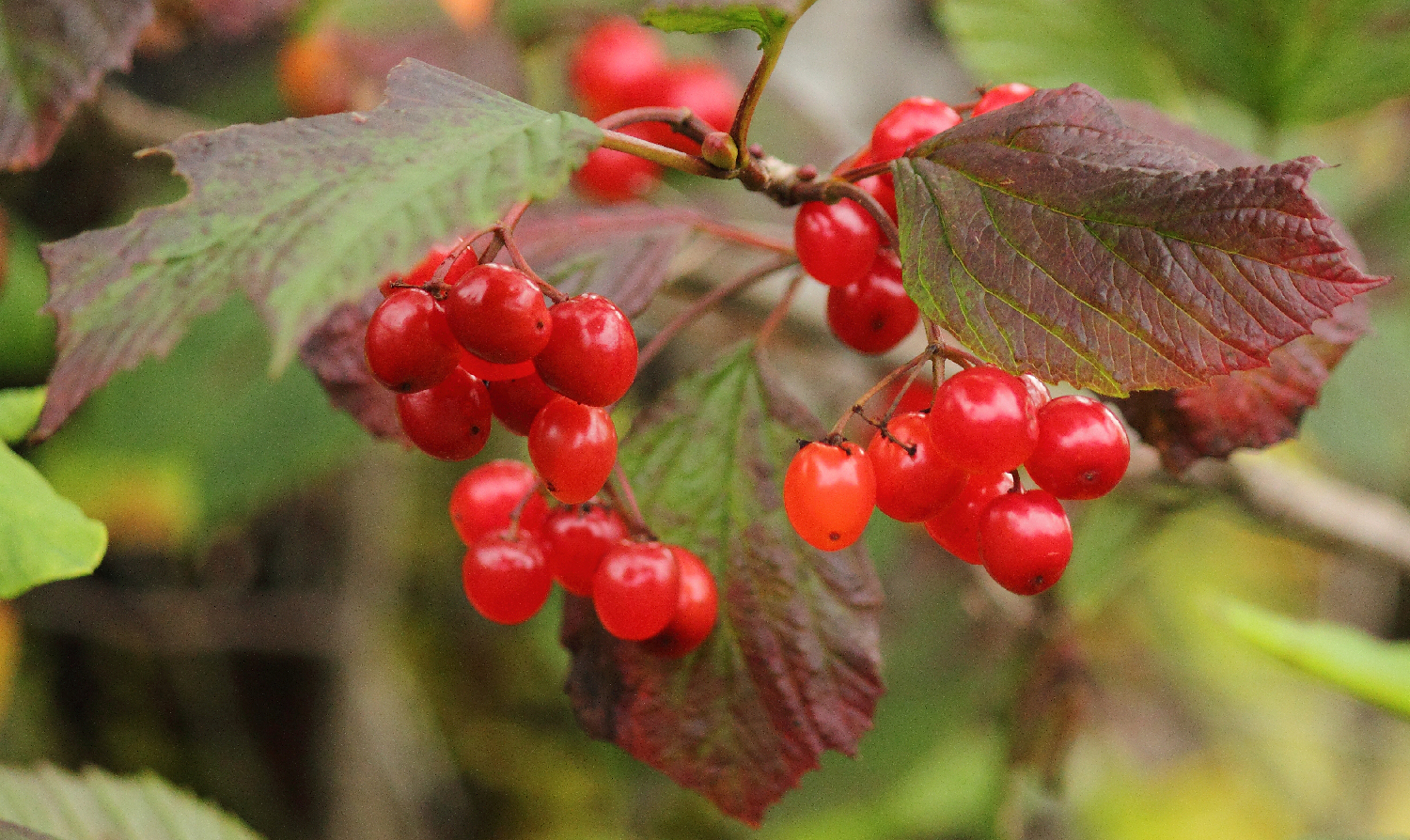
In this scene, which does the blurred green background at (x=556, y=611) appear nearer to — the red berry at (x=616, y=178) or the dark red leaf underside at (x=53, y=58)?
the red berry at (x=616, y=178)

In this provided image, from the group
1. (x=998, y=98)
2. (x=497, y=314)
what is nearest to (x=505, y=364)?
(x=497, y=314)

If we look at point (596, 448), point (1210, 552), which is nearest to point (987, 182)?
point (596, 448)

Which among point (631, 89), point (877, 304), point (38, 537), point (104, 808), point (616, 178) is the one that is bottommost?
point (104, 808)

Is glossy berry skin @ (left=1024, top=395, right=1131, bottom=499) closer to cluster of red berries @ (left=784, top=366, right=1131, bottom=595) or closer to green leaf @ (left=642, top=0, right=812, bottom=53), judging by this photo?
cluster of red berries @ (left=784, top=366, right=1131, bottom=595)

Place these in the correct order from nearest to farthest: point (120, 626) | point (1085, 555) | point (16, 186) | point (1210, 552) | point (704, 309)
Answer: point (704, 309), point (1085, 555), point (16, 186), point (120, 626), point (1210, 552)

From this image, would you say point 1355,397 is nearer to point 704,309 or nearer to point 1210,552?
point 1210,552

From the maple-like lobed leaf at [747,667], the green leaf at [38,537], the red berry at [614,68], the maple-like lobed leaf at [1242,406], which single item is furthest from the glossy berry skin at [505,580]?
the red berry at [614,68]

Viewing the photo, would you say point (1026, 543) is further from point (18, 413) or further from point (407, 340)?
point (18, 413)
